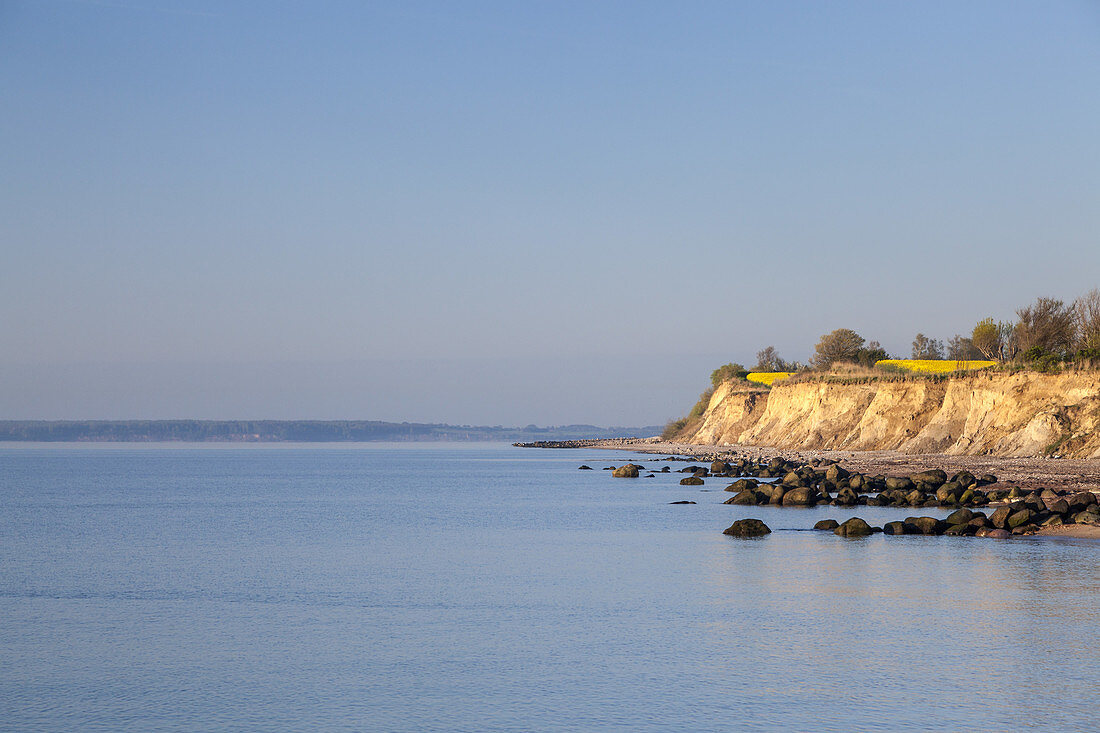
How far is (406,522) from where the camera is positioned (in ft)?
131

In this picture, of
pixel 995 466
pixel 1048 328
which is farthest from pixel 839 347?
pixel 995 466

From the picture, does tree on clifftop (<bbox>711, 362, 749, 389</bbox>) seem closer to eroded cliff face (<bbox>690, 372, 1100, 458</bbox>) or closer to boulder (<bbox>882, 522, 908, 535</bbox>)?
eroded cliff face (<bbox>690, 372, 1100, 458</bbox>)

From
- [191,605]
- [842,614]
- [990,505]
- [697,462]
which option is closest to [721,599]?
[842,614]

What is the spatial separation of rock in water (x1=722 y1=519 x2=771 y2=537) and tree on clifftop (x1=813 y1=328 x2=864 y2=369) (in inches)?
3941

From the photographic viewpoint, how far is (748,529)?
1236 inches

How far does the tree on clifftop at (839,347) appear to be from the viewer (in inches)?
5103

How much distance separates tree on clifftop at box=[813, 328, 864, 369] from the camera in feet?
425

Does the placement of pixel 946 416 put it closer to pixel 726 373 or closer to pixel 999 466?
pixel 999 466

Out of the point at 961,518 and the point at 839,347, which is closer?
the point at 961,518

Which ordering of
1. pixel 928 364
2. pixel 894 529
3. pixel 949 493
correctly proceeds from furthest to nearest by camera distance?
1. pixel 928 364
2. pixel 949 493
3. pixel 894 529

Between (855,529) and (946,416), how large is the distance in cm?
4380

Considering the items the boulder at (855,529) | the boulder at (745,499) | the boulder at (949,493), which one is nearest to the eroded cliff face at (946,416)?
the boulder at (949,493)

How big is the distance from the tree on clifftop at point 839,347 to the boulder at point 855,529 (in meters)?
100

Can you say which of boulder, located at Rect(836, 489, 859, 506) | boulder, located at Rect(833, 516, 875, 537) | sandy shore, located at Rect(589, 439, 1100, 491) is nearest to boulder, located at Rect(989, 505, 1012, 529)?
boulder, located at Rect(833, 516, 875, 537)
